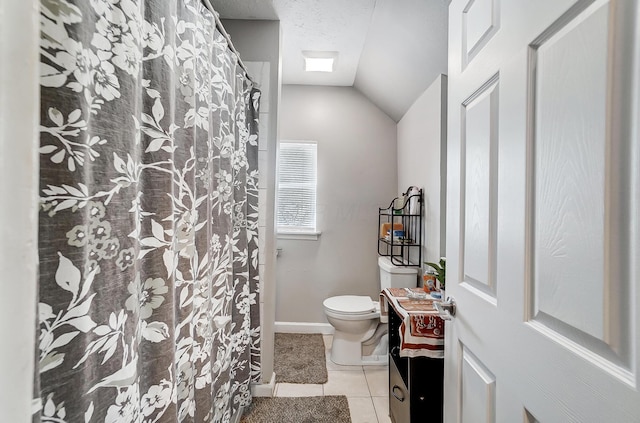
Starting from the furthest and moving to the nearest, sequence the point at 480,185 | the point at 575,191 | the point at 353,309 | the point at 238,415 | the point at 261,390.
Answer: the point at 353,309 < the point at 261,390 < the point at 238,415 < the point at 480,185 < the point at 575,191

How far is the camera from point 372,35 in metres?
1.98

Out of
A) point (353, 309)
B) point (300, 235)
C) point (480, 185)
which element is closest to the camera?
point (480, 185)

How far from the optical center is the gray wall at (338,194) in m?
2.78

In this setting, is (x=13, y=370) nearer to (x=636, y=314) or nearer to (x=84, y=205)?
(x=84, y=205)

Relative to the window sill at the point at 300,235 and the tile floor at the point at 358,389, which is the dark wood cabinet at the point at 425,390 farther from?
the window sill at the point at 300,235

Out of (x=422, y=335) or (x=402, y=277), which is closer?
(x=422, y=335)

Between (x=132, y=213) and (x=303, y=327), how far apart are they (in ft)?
7.98

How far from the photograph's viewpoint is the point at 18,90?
1.19 ft

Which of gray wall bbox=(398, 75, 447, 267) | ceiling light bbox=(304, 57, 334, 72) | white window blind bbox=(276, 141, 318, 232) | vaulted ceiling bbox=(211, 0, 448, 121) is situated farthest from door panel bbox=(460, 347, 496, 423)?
ceiling light bbox=(304, 57, 334, 72)

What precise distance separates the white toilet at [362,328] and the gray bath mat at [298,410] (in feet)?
1.41

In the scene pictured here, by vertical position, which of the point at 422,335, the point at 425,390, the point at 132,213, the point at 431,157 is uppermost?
the point at 431,157

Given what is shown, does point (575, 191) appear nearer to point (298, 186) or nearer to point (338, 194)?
point (338, 194)

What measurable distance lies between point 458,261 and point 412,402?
768mm

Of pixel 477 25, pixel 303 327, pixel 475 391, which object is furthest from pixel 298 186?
pixel 475 391
